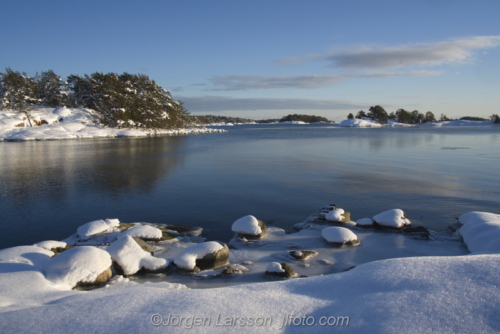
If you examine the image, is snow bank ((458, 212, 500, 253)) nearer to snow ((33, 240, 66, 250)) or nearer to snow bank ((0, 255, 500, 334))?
snow bank ((0, 255, 500, 334))

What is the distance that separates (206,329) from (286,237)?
5.92 m

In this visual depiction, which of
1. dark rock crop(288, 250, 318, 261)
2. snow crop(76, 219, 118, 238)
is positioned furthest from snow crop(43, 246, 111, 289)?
dark rock crop(288, 250, 318, 261)

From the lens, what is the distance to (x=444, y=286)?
433 cm

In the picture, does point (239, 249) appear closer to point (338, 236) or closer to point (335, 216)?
point (338, 236)

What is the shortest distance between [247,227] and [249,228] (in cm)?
7

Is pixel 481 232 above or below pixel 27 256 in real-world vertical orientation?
above

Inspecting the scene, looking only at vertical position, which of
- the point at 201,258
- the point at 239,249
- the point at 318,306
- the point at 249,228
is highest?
the point at 318,306

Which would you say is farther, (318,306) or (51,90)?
(51,90)

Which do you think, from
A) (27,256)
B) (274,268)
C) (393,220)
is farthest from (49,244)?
(393,220)

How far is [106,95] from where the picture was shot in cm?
5900

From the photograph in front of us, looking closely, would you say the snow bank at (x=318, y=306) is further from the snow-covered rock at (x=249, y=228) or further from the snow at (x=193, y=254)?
the snow-covered rock at (x=249, y=228)

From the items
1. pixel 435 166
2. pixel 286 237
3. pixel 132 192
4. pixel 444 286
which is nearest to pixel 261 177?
pixel 132 192

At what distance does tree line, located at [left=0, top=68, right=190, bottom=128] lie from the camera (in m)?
59.1

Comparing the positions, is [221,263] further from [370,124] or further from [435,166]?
[370,124]
